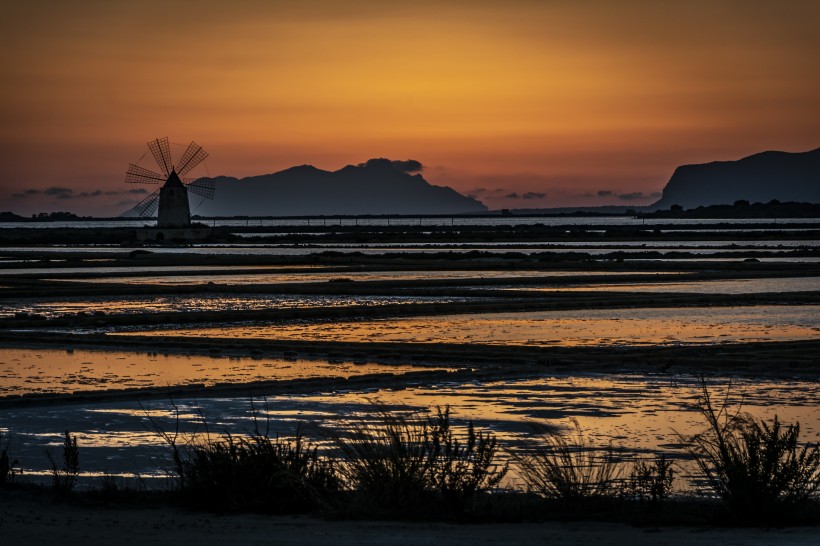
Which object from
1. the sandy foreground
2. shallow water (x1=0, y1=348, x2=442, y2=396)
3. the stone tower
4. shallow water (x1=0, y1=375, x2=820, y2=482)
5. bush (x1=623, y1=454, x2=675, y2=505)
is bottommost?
shallow water (x1=0, y1=348, x2=442, y2=396)

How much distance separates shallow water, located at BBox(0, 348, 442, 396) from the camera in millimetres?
12930

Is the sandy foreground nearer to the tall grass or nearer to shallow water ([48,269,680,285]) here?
the tall grass

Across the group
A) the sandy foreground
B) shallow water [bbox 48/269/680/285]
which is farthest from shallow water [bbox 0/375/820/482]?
shallow water [bbox 48/269/680/285]

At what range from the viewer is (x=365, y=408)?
10.7 m

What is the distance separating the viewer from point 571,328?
62.4ft

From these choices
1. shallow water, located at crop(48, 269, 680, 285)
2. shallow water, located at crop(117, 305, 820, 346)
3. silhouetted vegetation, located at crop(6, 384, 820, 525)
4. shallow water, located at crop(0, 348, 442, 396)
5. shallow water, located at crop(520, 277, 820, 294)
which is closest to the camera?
silhouetted vegetation, located at crop(6, 384, 820, 525)

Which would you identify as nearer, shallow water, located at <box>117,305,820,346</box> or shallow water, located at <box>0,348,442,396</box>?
shallow water, located at <box>0,348,442,396</box>

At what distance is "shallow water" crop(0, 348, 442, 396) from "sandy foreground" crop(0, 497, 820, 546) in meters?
6.34

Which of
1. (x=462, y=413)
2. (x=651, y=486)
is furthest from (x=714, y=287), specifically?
(x=651, y=486)

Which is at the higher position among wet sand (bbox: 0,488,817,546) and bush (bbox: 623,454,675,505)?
bush (bbox: 623,454,675,505)

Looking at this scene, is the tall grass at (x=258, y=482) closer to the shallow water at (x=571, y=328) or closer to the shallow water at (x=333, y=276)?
the shallow water at (x=571, y=328)

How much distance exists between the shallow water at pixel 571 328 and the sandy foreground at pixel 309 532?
1065 centimetres

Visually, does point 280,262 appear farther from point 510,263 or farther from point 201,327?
point 201,327

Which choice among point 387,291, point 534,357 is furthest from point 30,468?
point 387,291
